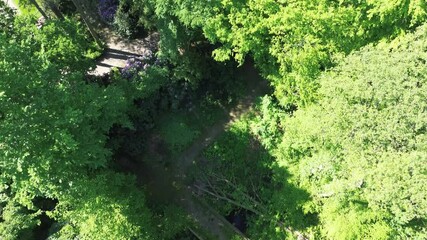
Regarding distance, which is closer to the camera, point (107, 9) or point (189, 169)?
point (189, 169)

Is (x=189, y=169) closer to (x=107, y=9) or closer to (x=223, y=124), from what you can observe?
(x=223, y=124)

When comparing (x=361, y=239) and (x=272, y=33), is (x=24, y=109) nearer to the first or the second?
(x=272, y=33)

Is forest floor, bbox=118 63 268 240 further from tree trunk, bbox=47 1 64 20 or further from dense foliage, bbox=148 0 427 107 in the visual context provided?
tree trunk, bbox=47 1 64 20

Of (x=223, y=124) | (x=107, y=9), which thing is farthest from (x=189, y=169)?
(x=107, y=9)

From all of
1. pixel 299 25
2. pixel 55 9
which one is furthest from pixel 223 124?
pixel 55 9

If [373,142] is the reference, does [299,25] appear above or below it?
above

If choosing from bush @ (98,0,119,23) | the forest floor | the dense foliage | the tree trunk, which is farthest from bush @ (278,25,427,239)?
the tree trunk

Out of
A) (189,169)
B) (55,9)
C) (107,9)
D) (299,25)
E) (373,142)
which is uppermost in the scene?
(55,9)

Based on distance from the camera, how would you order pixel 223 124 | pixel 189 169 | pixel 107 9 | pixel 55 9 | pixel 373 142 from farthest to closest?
1. pixel 107 9
2. pixel 55 9
3. pixel 223 124
4. pixel 189 169
5. pixel 373 142

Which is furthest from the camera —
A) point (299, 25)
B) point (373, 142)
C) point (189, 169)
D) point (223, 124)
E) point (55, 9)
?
point (55, 9)
